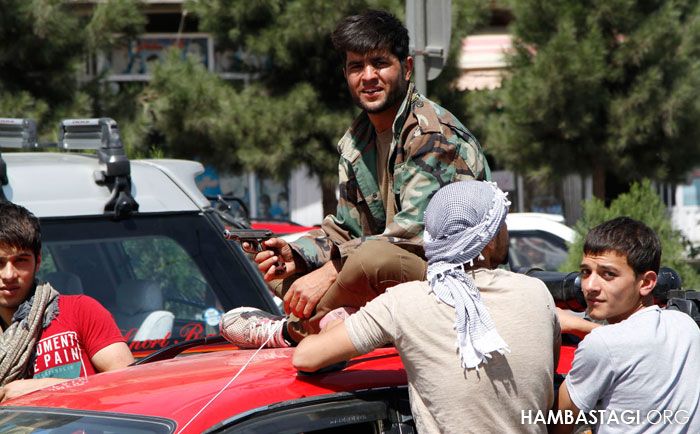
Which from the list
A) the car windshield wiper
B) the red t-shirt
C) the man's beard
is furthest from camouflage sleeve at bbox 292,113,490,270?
the red t-shirt

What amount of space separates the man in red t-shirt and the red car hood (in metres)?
0.33

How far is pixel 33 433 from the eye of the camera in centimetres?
218

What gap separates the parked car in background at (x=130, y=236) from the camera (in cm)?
371

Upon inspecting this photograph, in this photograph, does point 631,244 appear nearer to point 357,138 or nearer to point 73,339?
point 357,138

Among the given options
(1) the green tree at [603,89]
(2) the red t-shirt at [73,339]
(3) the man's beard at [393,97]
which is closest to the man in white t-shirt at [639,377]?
(3) the man's beard at [393,97]

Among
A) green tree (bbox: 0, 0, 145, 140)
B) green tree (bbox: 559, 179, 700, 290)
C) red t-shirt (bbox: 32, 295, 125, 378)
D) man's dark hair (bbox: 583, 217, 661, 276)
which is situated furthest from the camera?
green tree (bbox: 0, 0, 145, 140)

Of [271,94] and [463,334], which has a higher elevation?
[271,94]

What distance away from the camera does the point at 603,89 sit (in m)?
11.3

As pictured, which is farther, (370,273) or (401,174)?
(401,174)

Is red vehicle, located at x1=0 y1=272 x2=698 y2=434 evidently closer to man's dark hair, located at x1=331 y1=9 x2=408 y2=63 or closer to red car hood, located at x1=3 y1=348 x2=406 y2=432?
red car hood, located at x1=3 y1=348 x2=406 y2=432

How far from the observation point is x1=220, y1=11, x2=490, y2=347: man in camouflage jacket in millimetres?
2574

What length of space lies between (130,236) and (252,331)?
47.0 inches

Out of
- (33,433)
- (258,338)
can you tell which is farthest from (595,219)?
(33,433)

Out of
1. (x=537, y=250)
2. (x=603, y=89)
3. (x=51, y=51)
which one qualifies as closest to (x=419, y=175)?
(x=537, y=250)
